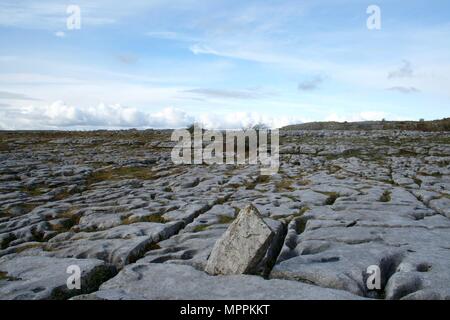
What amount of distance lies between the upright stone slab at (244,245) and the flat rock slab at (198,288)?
270 millimetres

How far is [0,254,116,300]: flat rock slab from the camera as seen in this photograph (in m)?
9.26

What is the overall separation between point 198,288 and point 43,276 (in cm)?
422

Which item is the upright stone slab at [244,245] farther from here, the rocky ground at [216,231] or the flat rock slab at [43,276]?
the flat rock slab at [43,276]

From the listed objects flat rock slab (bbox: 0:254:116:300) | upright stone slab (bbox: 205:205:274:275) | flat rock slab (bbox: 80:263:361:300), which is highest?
upright stone slab (bbox: 205:205:274:275)

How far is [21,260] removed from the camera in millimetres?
12000

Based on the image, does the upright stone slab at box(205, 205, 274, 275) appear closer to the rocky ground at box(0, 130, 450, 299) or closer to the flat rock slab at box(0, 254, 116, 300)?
the rocky ground at box(0, 130, 450, 299)

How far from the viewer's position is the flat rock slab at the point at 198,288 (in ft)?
27.8

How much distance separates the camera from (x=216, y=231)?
14.1 meters

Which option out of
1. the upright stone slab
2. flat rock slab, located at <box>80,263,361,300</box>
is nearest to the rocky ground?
flat rock slab, located at <box>80,263,361,300</box>

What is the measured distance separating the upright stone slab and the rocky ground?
27 cm

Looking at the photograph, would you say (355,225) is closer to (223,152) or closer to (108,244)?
(108,244)

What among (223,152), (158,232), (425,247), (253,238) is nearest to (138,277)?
(253,238)
